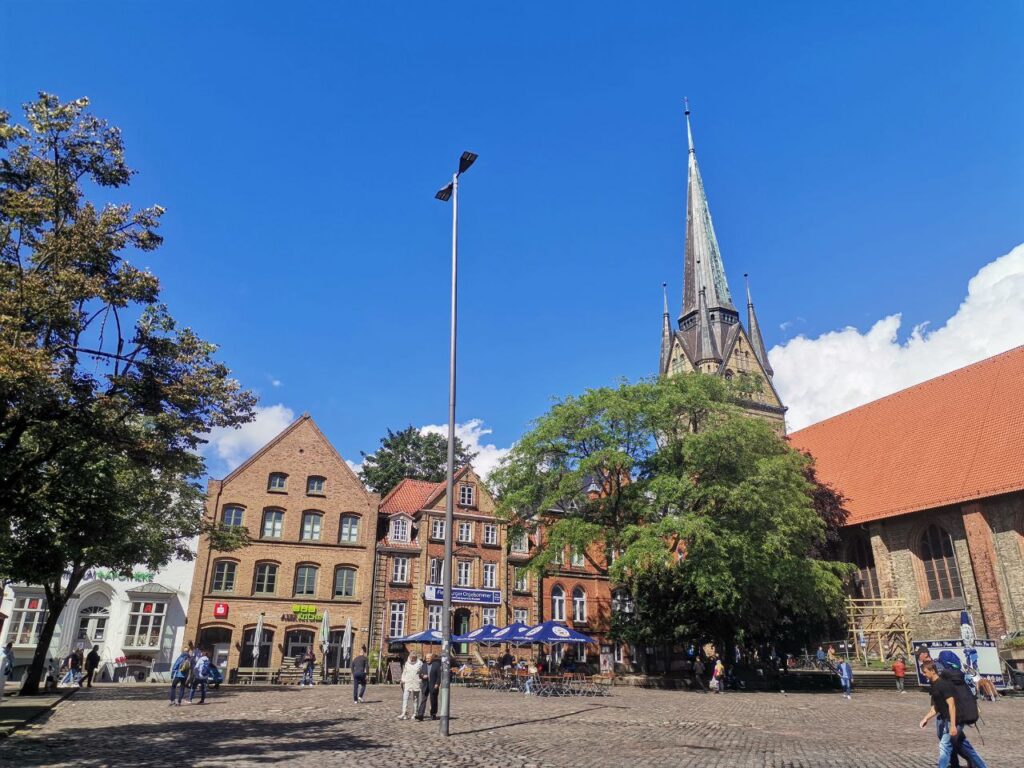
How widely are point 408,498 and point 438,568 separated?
491cm

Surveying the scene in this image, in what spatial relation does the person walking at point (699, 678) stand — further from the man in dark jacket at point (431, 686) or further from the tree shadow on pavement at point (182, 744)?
the tree shadow on pavement at point (182, 744)

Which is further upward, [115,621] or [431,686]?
[115,621]

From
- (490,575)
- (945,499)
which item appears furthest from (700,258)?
(490,575)

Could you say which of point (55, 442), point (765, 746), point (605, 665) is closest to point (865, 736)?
point (765, 746)

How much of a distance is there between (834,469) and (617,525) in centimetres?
1988

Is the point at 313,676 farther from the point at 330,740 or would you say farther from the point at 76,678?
the point at 330,740

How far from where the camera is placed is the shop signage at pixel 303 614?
3306cm

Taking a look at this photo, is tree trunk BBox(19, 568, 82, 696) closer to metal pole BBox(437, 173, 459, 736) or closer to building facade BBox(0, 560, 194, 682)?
building facade BBox(0, 560, 194, 682)

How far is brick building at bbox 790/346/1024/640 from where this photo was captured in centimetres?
3100

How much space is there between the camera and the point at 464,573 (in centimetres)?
3703

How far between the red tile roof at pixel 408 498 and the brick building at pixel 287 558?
2263 millimetres

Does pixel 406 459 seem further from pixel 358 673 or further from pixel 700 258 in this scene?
pixel 358 673

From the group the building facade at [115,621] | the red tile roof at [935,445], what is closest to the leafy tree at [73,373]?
the building facade at [115,621]

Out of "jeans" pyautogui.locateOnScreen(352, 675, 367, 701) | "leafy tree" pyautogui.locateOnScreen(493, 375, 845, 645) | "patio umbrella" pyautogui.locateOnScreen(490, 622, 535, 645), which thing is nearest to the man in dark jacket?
"jeans" pyautogui.locateOnScreen(352, 675, 367, 701)
